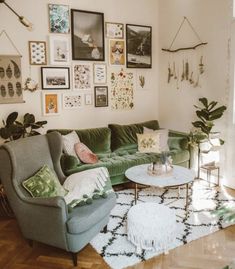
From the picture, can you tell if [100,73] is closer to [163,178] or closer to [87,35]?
[87,35]

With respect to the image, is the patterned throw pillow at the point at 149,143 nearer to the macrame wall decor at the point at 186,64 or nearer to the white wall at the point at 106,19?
the white wall at the point at 106,19

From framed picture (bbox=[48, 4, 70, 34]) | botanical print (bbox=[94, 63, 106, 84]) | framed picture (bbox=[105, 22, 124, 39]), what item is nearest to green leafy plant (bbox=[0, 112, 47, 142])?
botanical print (bbox=[94, 63, 106, 84])

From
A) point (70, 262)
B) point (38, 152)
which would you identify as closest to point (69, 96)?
point (38, 152)

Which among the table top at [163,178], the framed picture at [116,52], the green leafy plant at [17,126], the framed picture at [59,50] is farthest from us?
the framed picture at [116,52]

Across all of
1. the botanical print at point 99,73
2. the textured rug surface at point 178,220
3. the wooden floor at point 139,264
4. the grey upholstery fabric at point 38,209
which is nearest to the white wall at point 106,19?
the botanical print at point 99,73

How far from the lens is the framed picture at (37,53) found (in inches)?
173

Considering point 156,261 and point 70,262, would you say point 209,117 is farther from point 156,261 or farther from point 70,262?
point 70,262

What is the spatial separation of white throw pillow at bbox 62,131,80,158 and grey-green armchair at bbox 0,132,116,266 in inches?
38.9

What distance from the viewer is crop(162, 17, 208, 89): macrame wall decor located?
4773mm

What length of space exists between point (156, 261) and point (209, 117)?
2.45 m

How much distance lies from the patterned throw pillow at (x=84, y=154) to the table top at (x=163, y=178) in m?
0.68

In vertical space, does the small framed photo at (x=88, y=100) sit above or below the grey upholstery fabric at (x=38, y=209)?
above

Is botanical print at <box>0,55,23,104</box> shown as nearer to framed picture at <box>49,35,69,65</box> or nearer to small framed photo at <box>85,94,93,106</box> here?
framed picture at <box>49,35,69,65</box>

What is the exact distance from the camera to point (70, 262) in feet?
8.64
